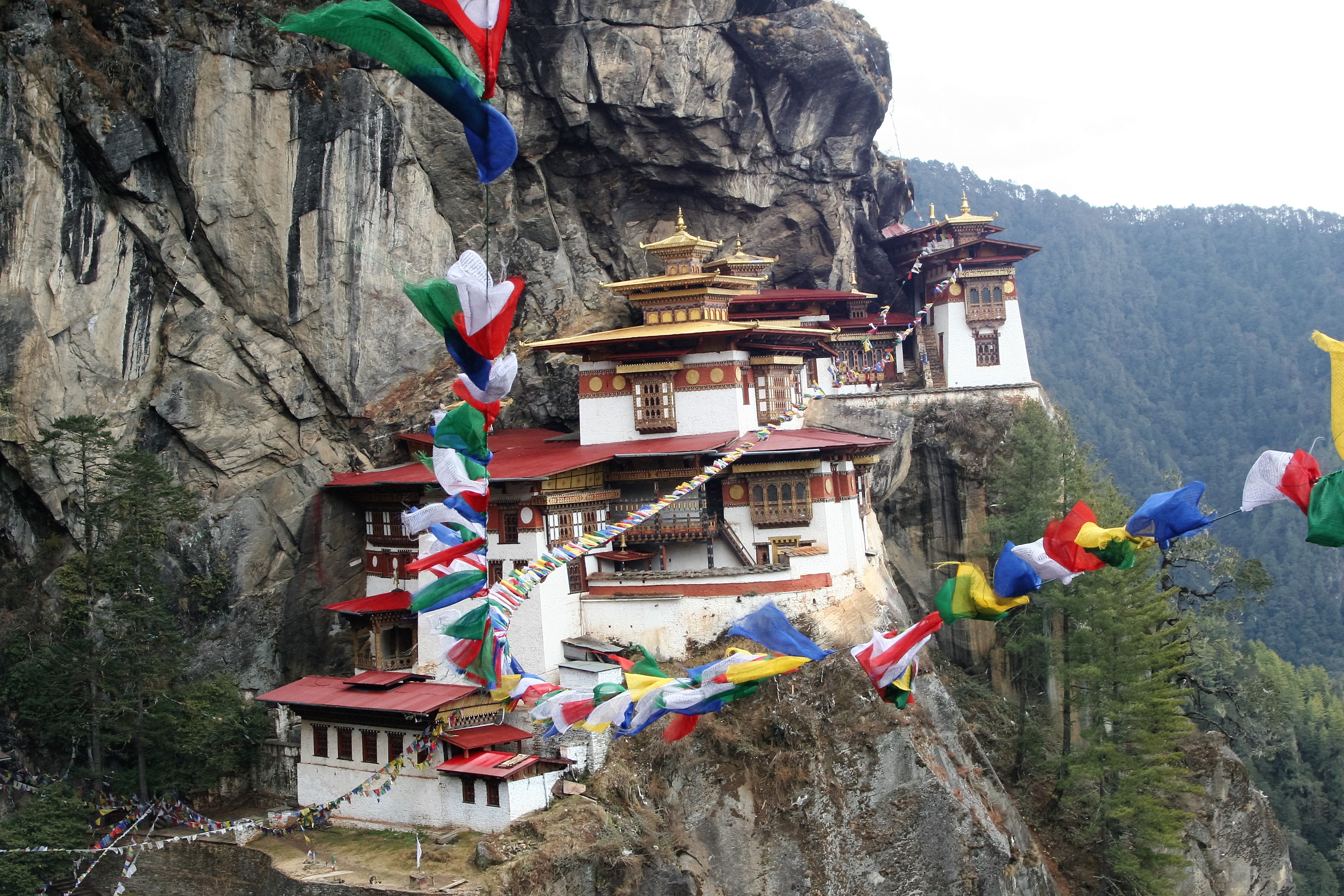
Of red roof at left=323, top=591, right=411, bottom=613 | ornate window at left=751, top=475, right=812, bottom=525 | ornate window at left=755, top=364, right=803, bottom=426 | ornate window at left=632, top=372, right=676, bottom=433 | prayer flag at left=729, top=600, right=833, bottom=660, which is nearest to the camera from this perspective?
prayer flag at left=729, top=600, right=833, bottom=660

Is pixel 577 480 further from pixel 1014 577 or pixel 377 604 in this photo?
pixel 1014 577

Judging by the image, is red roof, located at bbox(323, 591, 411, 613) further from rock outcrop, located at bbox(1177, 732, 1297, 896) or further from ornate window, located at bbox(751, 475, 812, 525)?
rock outcrop, located at bbox(1177, 732, 1297, 896)

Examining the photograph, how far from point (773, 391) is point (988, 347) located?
12299 millimetres

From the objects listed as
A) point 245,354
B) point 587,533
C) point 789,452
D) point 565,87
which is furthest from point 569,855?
point 565,87

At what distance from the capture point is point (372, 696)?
24.2 meters

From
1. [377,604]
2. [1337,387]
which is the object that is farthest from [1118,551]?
[377,604]

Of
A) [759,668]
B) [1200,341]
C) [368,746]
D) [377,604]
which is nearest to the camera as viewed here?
[759,668]

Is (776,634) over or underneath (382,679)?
over

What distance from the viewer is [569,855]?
21359 millimetres

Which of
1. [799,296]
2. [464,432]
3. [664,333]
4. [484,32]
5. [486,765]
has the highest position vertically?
[799,296]

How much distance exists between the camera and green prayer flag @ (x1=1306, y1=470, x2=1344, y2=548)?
9477 mm

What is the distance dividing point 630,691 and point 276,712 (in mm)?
18115

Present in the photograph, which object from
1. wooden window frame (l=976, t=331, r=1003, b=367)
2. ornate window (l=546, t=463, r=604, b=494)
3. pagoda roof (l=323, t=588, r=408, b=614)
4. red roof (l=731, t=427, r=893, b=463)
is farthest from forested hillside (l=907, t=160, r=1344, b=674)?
pagoda roof (l=323, t=588, r=408, b=614)

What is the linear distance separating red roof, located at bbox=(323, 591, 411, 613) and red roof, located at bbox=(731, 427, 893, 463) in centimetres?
901
